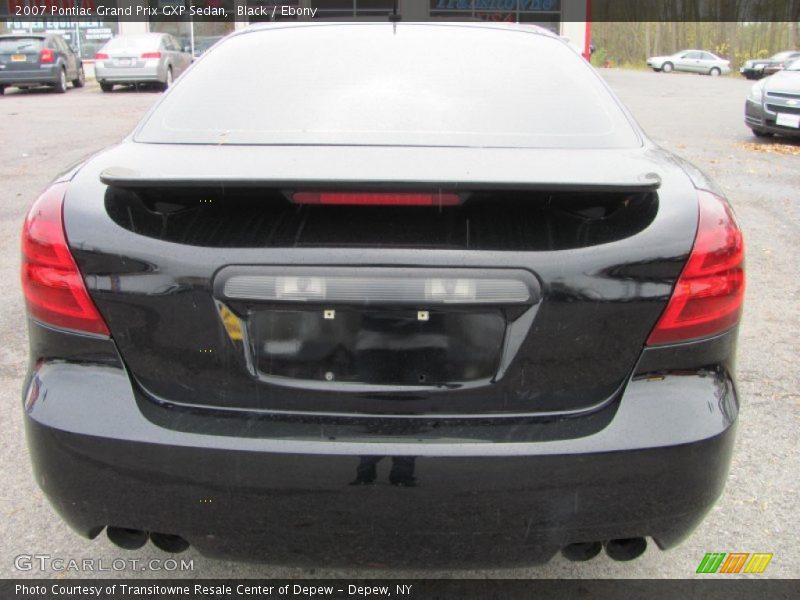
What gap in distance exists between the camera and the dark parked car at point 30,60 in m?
18.9

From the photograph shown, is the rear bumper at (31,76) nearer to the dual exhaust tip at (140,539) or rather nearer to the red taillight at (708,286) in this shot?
the dual exhaust tip at (140,539)

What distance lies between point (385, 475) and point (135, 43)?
835 inches

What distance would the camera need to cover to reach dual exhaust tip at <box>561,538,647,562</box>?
6.18 ft

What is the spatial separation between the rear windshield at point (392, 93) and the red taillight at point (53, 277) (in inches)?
18.7

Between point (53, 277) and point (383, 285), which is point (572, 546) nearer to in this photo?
point (383, 285)

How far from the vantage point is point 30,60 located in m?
19.0

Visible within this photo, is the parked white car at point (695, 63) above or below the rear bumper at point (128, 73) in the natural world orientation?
below

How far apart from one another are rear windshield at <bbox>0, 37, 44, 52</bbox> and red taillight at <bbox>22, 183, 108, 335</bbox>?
19.9 metres

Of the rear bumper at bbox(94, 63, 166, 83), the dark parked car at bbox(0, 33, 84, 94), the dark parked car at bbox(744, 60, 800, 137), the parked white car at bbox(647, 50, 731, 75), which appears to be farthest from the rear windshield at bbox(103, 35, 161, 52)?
the parked white car at bbox(647, 50, 731, 75)

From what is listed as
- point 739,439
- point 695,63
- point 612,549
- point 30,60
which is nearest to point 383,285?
point 612,549

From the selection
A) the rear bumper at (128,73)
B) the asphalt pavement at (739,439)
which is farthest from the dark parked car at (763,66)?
the asphalt pavement at (739,439)

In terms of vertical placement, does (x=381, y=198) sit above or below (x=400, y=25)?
below

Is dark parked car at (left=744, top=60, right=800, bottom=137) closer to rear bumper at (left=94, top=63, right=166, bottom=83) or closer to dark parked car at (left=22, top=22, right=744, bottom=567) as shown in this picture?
dark parked car at (left=22, top=22, right=744, bottom=567)

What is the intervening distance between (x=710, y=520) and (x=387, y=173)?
1.79m
